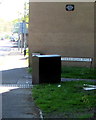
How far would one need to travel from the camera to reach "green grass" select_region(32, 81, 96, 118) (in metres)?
8.64

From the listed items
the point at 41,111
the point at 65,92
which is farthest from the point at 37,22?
the point at 41,111

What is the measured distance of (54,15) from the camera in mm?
22031

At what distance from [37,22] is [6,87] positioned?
9.26m

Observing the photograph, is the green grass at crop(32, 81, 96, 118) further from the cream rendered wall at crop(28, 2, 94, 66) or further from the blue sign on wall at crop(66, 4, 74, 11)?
the blue sign on wall at crop(66, 4, 74, 11)

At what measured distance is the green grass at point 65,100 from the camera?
8.64 m

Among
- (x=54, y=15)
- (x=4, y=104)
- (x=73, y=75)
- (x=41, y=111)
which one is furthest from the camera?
(x=54, y=15)

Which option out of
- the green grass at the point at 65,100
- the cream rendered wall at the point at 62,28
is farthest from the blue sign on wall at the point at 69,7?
the green grass at the point at 65,100

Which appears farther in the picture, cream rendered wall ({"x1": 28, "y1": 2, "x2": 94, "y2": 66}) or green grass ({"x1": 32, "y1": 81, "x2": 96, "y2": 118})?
cream rendered wall ({"x1": 28, "y1": 2, "x2": 94, "y2": 66})

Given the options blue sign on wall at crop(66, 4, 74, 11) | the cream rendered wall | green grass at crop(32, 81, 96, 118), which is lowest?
green grass at crop(32, 81, 96, 118)

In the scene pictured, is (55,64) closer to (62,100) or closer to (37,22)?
(62,100)

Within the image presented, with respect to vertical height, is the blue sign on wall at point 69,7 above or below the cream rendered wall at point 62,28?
above

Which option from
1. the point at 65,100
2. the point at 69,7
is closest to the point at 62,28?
the point at 69,7

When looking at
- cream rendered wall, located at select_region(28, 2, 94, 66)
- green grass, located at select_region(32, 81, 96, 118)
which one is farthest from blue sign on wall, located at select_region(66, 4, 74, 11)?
green grass, located at select_region(32, 81, 96, 118)

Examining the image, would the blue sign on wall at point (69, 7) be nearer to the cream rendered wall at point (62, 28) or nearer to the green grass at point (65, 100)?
the cream rendered wall at point (62, 28)
